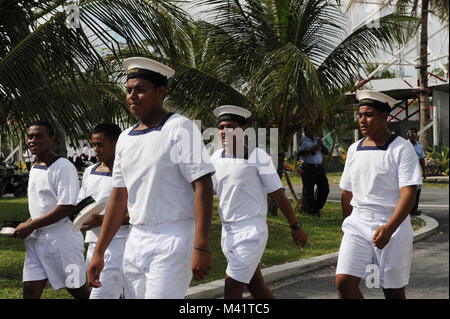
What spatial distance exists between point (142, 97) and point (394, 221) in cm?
202

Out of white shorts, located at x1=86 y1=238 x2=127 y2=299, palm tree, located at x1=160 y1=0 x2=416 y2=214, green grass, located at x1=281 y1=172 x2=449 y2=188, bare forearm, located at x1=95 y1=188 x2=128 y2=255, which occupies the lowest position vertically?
green grass, located at x1=281 y1=172 x2=449 y2=188

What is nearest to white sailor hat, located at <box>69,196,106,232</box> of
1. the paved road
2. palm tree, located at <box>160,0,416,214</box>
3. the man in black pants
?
the paved road

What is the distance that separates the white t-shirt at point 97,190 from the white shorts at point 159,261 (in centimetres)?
120

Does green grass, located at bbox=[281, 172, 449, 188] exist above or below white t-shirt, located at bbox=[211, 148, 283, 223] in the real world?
below

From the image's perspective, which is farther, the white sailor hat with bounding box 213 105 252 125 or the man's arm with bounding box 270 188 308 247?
the white sailor hat with bounding box 213 105 252 125

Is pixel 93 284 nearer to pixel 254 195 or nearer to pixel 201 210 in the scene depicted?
pixel 201 210

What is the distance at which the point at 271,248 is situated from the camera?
31.4 feet

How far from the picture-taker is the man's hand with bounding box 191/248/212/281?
3.14 meters

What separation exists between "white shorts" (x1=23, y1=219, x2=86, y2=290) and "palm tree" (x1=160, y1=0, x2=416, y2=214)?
694cm

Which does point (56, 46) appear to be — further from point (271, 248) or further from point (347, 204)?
point (271, 248)

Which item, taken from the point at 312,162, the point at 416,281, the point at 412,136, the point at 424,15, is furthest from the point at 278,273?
the point at 424,15

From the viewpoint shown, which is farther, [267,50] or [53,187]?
[267,50]

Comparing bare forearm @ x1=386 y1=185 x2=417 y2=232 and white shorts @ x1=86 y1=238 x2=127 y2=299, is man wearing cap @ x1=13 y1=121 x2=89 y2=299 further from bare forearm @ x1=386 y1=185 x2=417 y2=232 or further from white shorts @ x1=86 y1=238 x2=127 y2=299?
bare forearm @ x1=386 y1=185 x2=417 y2=232
